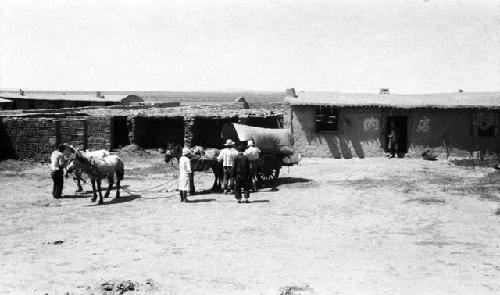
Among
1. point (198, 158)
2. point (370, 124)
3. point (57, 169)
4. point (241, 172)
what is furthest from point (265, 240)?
point (370, 124)

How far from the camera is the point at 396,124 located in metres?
26.4

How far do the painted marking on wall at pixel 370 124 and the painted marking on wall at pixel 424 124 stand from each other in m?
1.97

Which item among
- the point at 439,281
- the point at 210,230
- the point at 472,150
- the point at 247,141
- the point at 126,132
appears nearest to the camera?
the point at 439,281

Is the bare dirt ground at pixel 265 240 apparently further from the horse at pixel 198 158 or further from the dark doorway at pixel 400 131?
the dark doorway at pixel 400 131

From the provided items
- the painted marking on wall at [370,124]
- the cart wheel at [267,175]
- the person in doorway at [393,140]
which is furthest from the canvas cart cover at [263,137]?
the person in doorway at [393,140]

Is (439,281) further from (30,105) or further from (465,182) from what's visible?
(30,105)

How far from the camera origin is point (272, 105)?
129 feet

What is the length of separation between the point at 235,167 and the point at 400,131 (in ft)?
43.3

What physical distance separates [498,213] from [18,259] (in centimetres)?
1130

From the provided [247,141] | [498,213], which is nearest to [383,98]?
[247,141]

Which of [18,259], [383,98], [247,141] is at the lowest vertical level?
[18,259]

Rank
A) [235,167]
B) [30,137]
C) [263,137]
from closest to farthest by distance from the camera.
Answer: [235,167], [263,137], [30,137]

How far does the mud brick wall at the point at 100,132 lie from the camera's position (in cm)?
2727

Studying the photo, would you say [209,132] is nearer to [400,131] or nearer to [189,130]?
[189,130]
